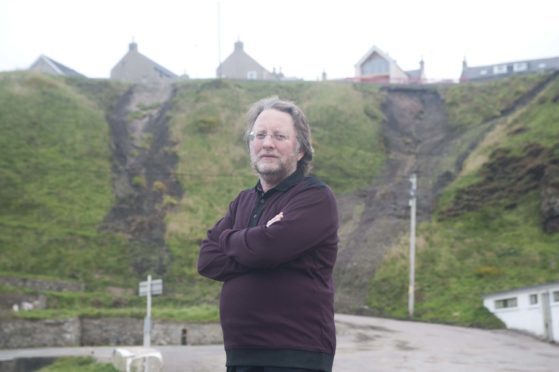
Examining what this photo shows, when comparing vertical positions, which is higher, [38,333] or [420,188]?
[420,188]

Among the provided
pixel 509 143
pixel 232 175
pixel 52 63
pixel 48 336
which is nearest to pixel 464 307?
pixel 48 336

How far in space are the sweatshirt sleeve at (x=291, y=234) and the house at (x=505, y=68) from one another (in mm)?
84275

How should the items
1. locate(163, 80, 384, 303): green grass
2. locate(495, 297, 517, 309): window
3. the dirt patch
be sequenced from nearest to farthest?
locate(495, 297, 517, 309): window < the dirt patch < locate(163, 80, 384, 303): green grass

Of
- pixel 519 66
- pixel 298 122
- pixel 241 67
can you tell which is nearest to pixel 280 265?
pixel 298 122

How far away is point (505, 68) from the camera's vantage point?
284ft

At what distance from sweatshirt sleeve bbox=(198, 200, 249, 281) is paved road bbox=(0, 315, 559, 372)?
10.6 m

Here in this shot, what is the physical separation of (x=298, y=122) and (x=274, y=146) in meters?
0.22

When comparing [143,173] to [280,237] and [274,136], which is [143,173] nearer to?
[274,136]

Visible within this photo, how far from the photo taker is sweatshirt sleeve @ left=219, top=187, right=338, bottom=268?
3.31 m

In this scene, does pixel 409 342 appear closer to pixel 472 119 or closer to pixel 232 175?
pixel 232 175

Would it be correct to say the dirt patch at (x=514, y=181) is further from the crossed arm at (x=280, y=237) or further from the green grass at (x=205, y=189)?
the crossed arm at (x=280, y=237)

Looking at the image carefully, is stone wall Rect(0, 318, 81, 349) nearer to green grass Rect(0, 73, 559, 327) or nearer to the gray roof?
green grass Rect(0, 73, 559, 327)

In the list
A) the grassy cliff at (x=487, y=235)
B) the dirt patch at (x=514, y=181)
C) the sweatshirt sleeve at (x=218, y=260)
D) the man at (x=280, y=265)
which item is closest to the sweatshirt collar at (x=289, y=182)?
the man at (x=280, y=265)

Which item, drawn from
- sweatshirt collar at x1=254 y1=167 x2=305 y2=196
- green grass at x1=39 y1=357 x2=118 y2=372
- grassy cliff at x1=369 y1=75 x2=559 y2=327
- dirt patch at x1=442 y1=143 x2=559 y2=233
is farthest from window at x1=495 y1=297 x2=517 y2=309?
sweatshirt collar at x1=254 y1=167 x2=305 y2=196
